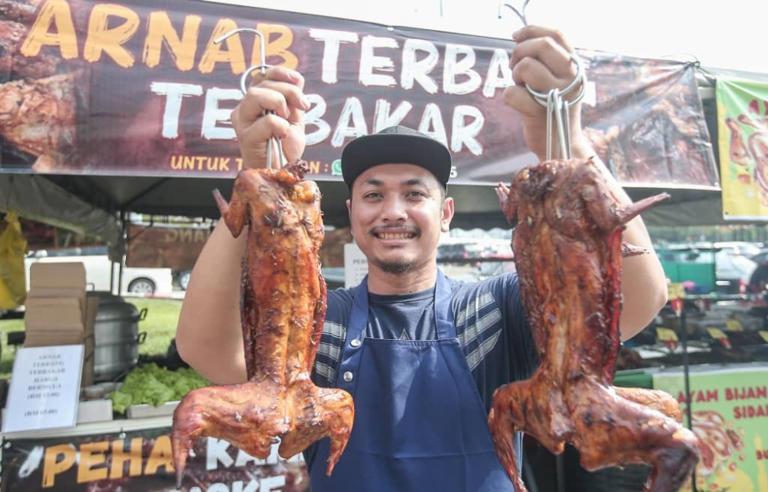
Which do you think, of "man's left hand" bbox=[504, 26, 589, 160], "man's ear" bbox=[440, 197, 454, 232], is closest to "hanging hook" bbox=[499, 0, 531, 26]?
"man's left hand" bbox=[504, 26, 589, 160]

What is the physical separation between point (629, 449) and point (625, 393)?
0.17 meters

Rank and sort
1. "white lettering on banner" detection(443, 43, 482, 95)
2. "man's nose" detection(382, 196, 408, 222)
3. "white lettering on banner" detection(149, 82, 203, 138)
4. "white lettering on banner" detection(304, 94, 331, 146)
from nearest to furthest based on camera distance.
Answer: "man's nose" detection(382, 196, 408, 222), "white lettering on banner" detection(149, 82, 203, 138), "white lettering on banner" detection(304, 94, 331, 146), "white lettering on banner" detection(443, 43, 482, 95)

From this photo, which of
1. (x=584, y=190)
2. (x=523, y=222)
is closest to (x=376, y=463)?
(x=523, y=222)

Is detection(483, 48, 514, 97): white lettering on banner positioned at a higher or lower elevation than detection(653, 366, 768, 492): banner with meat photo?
higher

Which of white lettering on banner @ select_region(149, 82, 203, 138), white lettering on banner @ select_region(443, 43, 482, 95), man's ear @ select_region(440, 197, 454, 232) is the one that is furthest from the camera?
white lettering on banner @ select_region(443, 43, 482, 95)

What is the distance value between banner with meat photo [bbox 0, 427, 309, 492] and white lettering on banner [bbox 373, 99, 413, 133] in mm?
2761

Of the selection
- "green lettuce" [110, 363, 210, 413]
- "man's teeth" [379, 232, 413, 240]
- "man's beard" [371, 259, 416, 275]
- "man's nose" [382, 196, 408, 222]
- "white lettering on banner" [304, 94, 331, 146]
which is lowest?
"green lettuce" [110, 363, 210, 413]

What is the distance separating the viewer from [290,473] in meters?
4.08

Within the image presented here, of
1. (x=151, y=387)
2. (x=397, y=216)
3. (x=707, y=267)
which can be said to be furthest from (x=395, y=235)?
(x=707, y=267)

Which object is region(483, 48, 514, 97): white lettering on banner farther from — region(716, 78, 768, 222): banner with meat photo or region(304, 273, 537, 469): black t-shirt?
region(304, 273, 537, 469): black t-shirt

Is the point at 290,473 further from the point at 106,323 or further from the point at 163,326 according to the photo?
the point at 163,326

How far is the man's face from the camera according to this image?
6.45ft

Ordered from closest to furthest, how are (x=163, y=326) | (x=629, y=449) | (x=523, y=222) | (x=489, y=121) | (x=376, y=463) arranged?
1. (x=629, y=449)
2. (x=523, y=222)
3. (x=376, y=463)
4. (x=489, y=121)
5. (x=163, y=326)

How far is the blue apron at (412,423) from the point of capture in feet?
5.94
